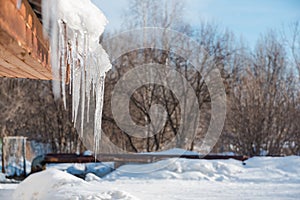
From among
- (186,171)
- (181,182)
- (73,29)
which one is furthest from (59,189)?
(186,171)

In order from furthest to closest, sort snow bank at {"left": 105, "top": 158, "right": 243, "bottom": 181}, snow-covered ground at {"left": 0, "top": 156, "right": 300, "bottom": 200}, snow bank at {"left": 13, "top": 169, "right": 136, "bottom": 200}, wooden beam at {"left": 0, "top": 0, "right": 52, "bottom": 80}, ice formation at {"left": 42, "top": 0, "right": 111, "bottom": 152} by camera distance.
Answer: snow bank at {"left": 105, "top": 158, "right": 243, "bottom": 181} < snow-covered ground at {"left": 0, "top": 156, "right": 300, "bottom": 200} < snow bank at {"left": 13, "top": 169, "right": 136, "bottom": 200} < ice formation at {"left": 42, "top": 0, "right": 111, "bottom": 152} < wooden beam at {"left": 0, "top": 0, "right": 52, "bottom": 80}

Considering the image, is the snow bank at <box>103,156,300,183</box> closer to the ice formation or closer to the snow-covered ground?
the snow-covered ground

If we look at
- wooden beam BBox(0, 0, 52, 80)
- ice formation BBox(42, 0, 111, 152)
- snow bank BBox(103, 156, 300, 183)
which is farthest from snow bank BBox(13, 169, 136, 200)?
snow bank BBox(103, 156, 300, 183)

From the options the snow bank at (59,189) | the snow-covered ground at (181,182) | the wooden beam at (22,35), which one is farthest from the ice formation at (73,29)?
the snow-covered ground at (181,182)

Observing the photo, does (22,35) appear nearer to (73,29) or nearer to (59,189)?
(73,29)

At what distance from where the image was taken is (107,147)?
10.3 metres

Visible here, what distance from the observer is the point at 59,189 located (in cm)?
296

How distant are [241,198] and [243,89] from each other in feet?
18.5

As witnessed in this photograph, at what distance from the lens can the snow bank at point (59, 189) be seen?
2.75 metres

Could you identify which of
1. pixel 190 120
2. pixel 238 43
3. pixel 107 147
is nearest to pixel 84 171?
pixel 107 147

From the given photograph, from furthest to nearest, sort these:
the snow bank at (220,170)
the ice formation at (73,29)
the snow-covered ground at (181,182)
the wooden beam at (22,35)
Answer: the snow bank at (220,170) < the snow-covered ground at (181,182) < the ice formation at (73,29) < the wooden beam at (22,35)

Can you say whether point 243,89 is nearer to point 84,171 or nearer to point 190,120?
point 190,120

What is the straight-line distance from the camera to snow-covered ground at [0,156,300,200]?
10.1 ft

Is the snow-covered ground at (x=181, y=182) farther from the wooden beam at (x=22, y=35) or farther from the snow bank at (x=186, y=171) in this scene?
the wooden beam at (x=22, y=35)
